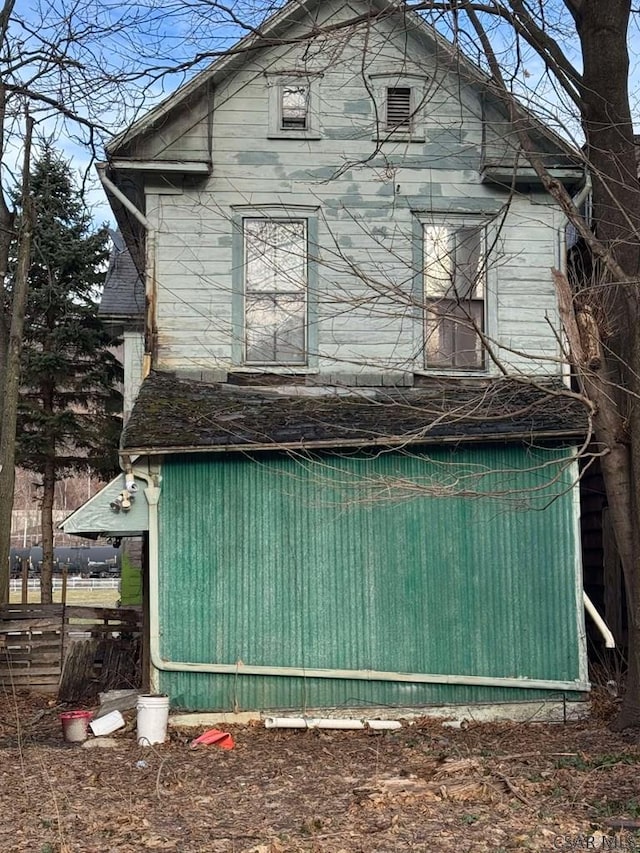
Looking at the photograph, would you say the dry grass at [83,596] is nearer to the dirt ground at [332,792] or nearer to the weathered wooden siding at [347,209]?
the weathered wooden siding at [347,209]

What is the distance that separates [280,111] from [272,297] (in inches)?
93.8

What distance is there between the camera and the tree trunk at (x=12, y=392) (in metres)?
16.2

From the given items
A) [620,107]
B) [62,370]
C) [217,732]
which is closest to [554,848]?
[217,732]

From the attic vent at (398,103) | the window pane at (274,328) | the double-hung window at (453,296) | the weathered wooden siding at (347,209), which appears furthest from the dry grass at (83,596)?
the attic vent at (398,103)

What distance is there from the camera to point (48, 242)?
23953 millimetres

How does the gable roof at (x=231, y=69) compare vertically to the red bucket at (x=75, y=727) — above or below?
above

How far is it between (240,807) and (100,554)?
61939 millimetres

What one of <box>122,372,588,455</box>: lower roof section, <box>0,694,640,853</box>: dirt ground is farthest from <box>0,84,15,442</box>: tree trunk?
<box>0,694,640,853</box>: dirt ground

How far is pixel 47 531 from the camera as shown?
2408 cm

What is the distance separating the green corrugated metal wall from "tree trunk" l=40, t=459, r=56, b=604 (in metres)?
14.1

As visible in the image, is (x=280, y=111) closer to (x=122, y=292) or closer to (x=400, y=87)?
(x=400, y=87)

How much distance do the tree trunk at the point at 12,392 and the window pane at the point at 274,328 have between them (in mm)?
6163

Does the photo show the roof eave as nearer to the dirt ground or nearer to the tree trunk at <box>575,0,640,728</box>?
the tree trunk at <box>575,0,640,728</box>

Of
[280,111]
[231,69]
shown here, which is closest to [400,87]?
[280,111]
